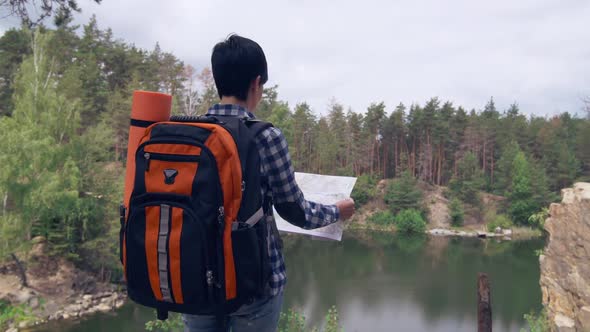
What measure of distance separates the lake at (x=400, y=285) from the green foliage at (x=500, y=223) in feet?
5.91

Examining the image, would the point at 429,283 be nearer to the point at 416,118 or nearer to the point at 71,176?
the point at 71,176

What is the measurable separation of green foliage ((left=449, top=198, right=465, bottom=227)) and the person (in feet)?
60.2

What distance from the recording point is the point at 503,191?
18797 mm

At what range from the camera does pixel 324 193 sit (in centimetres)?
124

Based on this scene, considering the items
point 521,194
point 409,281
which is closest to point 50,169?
point 409,281

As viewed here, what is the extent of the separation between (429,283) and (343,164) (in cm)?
976

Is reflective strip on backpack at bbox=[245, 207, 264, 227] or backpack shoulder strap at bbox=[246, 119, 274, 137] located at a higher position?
backpack shoulder strap at bbox=[246, 119, 274, 137]

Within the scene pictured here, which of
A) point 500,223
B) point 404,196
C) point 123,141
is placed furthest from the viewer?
point 404,196

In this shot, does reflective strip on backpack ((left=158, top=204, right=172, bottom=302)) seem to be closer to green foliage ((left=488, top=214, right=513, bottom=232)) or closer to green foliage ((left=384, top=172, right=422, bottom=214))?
green foliage ((left=384, top=172, right=422, bottom=214))

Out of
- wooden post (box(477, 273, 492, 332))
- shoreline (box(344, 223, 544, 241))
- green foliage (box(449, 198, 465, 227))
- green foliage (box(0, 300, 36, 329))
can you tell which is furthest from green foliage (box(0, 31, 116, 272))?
green foliage (box(449, 198, 465, 227))

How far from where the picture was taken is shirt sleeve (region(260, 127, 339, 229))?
0.94 meters

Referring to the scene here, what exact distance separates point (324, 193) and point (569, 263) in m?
4.82

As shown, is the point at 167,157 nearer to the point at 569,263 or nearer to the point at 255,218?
the point at 255,218

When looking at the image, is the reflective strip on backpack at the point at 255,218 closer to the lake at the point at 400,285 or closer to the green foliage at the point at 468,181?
the lake at the point at 400,285
